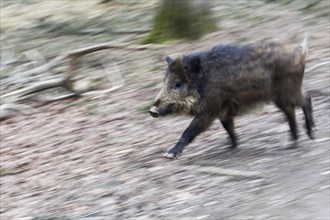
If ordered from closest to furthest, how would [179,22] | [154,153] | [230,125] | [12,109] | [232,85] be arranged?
[232,85]
[230,125]
[154,153]
[12,109]
[179,22]

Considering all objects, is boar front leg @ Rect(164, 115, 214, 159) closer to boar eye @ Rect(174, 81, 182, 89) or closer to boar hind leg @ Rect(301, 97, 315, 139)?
boar eye @ Rect(174, 81, 182, 89)

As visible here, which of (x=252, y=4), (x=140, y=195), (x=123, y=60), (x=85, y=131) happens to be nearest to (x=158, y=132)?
(x=85, y=131)

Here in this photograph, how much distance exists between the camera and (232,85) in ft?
22.9

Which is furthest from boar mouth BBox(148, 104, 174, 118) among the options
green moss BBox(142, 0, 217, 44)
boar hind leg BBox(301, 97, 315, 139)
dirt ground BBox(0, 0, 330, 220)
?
green moss BBox(142, 0, 217, 44)

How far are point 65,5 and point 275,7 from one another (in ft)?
16.7

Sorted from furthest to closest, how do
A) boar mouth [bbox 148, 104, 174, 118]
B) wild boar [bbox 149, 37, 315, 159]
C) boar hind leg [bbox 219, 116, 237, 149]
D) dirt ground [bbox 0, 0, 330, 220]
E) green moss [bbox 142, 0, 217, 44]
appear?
1. green moss [bbox 142, 0, 217, 44]
2. boar hind leg [bbox 219, 116, 237, 149]
3. boar mouth [bbox 148, 104, 174, 118]
4. wild boar [bbox 149, 37, 315, 159]
5. dirt ground [bbox 0, 0, 330, 220]

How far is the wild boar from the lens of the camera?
6.99 meters

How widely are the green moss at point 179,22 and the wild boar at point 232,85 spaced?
4625 millimetres

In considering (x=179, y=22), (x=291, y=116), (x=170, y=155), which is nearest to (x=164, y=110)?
(x=170, y=155)

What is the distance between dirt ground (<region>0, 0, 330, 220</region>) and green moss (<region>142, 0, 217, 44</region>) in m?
0.24

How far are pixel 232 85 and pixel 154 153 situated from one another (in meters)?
1.21

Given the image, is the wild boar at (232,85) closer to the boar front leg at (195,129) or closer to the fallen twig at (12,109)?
the boar front leg at (195,129)

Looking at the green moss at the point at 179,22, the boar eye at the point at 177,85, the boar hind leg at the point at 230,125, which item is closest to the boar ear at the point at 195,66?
the boar eye at the point at 177,85

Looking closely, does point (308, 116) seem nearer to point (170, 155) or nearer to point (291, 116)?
point (291, 116)
